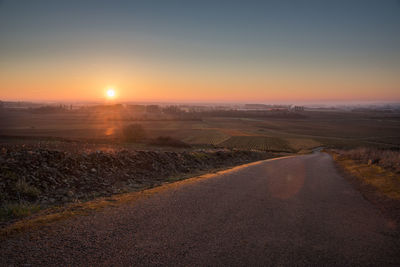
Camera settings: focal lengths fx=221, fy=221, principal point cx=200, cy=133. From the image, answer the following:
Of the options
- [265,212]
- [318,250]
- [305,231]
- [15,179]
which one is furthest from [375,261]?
[15,179]

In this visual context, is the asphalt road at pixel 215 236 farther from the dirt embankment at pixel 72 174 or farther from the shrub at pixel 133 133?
the shrub at pixel 133 133

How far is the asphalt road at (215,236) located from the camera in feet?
13.5

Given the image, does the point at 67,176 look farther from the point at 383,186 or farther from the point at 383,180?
the point at 383,180

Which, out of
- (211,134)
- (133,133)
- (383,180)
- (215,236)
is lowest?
(211,134)

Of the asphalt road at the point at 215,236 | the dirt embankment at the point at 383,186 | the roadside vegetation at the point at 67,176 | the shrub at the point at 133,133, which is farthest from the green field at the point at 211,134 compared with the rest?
the asphalt road at the point at 215,236

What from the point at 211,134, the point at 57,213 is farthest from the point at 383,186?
the point at 211,134

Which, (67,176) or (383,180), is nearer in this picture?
(67,176)

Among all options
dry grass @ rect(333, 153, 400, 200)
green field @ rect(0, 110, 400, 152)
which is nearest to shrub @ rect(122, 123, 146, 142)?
green field @ rect(0, 110, 400, 152)

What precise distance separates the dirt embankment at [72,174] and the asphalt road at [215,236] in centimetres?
300

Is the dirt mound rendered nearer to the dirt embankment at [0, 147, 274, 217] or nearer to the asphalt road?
the dirt embankment at [0, 147, 274, 217]

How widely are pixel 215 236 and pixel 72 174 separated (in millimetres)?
7627

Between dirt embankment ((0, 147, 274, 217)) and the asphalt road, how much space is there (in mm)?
2996

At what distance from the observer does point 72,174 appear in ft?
31.9

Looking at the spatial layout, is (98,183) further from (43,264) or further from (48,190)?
(43,264)
